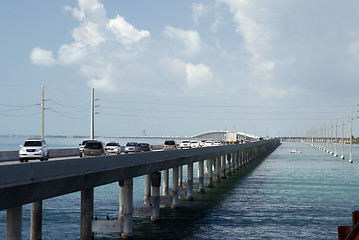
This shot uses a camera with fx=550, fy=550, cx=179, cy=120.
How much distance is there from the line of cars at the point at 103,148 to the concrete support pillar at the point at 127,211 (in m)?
16.3

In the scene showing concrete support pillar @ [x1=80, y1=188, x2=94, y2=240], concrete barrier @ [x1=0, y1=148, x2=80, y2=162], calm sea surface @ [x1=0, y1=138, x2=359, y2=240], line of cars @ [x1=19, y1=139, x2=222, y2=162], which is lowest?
calm sea surface @ [x1=0, y1=138, x2=359, y2=240]

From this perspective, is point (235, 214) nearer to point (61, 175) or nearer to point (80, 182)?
point (80, 182)

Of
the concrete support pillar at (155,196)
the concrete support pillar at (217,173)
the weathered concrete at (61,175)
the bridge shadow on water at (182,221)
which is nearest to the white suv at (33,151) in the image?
the bridge shadow on water at (182,221)

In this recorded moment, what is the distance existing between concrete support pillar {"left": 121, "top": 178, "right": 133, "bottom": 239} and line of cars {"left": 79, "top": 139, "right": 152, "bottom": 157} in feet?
53.3

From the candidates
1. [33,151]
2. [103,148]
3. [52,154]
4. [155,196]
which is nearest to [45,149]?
[33,151]

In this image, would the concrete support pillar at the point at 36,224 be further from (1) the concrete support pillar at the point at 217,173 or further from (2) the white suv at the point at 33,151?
(1) the concrete support pillar at the point at 217,173

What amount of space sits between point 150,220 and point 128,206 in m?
9.03

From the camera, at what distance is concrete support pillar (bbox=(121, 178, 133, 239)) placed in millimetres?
31141

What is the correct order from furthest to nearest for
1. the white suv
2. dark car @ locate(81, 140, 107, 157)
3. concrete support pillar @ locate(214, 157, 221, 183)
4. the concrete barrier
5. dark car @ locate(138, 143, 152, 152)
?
concrete support pillar @ locate(214, 157, 221, 183) < dark car @ locate(138, 143, 152, 152) < dark car @ locate(81, 140, 107, 157) < the concrete barrier < the white suv

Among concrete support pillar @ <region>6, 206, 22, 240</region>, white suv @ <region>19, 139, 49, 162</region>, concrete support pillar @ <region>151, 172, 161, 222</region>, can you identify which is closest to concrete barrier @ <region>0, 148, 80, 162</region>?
white suv @ <region>19, 139, 49, 162</region>

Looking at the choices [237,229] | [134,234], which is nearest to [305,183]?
[237,229]

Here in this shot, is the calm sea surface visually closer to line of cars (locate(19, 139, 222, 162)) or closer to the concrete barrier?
the concrete barrier

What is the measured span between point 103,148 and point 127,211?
17450 mm

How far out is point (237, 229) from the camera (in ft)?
126
